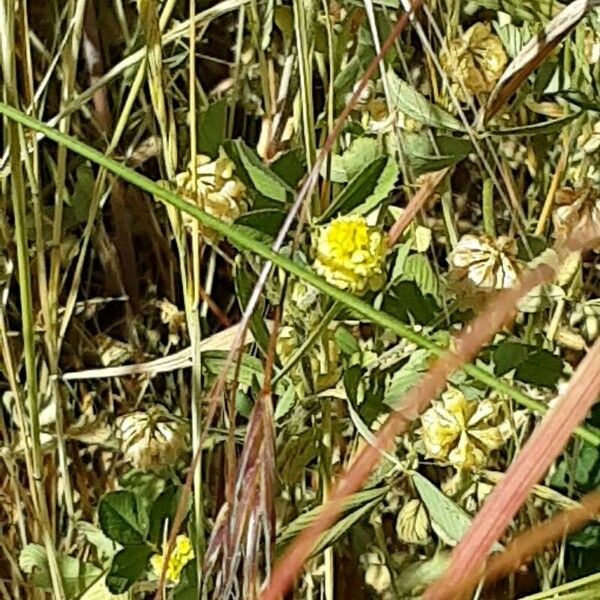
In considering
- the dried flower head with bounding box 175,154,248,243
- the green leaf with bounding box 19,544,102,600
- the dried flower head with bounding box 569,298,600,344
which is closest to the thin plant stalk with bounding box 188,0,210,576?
the dried flower head with bounding box 175,154,248,243

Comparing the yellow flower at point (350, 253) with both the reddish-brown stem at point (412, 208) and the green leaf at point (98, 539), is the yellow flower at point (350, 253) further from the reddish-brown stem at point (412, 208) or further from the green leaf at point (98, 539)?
the green leaf at point (98, 539)

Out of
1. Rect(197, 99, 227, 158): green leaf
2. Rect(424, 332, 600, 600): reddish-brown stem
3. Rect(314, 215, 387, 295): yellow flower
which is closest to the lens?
Rect(424, 332, 600, 600): reddish-brown stem

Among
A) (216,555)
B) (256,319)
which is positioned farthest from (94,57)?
(216,555)

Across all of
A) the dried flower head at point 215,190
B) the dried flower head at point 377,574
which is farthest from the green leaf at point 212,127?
the dried flower head at point 377,574

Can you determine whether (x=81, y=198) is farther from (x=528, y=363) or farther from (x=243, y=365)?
(x=528, y=363)

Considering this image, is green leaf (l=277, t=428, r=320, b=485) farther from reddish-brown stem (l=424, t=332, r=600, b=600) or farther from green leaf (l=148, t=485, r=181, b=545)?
reddish-brown stem (l=424, t=332, r=600, b=600)

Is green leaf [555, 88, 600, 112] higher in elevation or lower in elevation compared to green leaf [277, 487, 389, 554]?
higher
